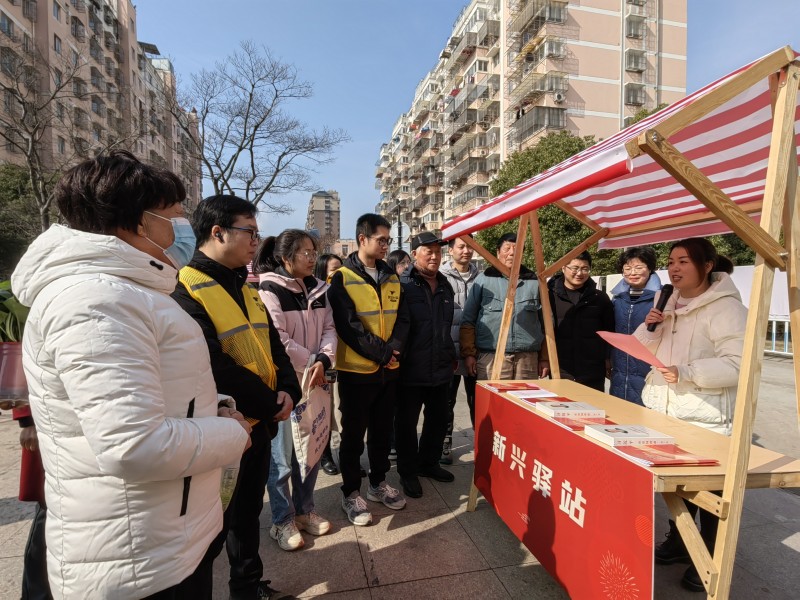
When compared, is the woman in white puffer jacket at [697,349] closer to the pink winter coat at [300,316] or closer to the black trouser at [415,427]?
the black trouser at [415,427]

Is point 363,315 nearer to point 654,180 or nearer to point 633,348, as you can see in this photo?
point 633,348

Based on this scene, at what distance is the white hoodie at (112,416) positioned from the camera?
0.98 meters

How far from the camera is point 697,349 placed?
2.31 m

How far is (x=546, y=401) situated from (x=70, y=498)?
2162 millimetres

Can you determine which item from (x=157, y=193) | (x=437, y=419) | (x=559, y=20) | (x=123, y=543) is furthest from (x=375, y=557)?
(x=559, y=20)

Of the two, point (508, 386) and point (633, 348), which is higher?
point (633, 348)

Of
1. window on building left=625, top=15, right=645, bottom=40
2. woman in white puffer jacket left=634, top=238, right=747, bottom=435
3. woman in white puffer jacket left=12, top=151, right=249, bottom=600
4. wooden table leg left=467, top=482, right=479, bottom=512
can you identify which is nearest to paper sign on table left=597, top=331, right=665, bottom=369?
woman in white puffer jacket left=634, top=238, right=747, bottom=435

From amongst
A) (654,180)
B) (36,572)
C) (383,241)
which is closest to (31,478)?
(36,572)

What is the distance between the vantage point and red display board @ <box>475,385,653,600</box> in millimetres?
1652

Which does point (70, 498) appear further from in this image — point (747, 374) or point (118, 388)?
point (747, 374)

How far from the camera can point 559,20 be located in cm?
3350

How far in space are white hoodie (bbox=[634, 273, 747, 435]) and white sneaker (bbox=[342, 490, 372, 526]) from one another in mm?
1861

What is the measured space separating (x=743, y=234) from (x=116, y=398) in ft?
6.55

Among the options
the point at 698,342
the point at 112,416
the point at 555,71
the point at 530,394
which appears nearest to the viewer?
the point at 112,416
